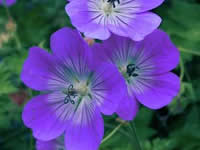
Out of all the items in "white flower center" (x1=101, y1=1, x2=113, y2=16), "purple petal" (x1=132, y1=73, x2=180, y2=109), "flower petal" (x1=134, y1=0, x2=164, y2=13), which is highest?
"flower petal" (x1=134, y1=0, x2=164, y2=13)

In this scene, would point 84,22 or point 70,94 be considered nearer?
point 84,22

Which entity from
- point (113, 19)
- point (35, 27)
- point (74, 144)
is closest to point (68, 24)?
point (35, 27)

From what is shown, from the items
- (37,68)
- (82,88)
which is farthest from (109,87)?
(37,68)

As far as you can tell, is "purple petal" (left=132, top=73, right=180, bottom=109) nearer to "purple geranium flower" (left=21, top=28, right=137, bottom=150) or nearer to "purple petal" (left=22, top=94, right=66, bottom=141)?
"purple geranium flower" (left=21, top=28, right=137, bottom=150)

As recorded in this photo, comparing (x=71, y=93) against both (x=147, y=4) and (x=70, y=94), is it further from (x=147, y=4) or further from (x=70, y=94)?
(x=147, y=4)

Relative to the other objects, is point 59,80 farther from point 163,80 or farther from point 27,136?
point 27,136

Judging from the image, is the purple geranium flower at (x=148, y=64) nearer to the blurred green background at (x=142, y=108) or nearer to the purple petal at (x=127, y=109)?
the purple petal at (x=127, y=109)

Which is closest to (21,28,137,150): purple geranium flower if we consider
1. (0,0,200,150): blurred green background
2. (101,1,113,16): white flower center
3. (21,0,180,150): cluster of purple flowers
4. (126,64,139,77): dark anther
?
(21,0,180,150): cluster of purple flowers
